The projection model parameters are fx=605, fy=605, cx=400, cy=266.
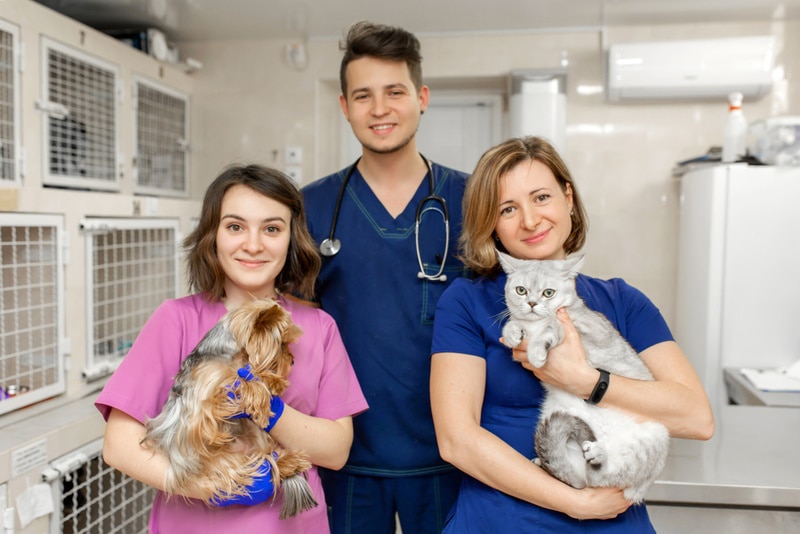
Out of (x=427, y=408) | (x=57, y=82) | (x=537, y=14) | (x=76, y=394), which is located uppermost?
(x=537, y=14)

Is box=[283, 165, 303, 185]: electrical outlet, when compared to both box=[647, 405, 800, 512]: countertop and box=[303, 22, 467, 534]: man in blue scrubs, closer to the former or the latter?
box=[303, 22, 467, 534]: man in blue scrubs

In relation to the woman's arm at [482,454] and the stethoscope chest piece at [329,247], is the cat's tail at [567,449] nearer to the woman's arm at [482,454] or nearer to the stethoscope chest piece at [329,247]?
the woman's arm at [482,454]

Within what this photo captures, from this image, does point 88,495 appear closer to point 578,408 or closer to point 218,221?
point 218,221

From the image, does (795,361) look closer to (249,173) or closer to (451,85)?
(451,85)

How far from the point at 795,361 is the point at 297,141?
299 centimetres

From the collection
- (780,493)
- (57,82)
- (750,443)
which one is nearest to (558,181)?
(780,493)

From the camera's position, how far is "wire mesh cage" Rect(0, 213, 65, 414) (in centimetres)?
208

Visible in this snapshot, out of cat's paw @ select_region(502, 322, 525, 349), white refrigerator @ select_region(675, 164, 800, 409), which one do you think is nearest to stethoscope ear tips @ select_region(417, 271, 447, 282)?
cat's paw @ select_region(502, 322, 525, 349)

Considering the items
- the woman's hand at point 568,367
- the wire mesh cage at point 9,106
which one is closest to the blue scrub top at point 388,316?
the woman's hand at point 568,367

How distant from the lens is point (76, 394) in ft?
7.42

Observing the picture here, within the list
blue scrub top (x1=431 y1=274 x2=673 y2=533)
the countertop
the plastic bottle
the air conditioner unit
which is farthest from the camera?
the air conditioner unit

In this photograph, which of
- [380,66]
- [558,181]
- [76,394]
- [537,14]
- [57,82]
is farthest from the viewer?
[537,14]

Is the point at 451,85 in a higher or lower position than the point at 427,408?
higher

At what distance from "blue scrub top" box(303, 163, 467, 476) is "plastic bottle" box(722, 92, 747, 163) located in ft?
6.69
